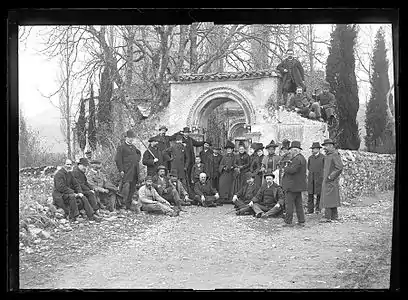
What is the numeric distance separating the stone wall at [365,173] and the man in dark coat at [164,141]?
84.7 inches

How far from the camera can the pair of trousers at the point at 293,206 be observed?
23.3 ft

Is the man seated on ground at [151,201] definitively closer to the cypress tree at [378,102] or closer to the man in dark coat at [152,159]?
the man in dark coat at [152,159]

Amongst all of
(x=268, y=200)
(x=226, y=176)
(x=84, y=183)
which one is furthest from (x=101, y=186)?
(x=268, y=200)

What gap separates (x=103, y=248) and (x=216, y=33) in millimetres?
2979

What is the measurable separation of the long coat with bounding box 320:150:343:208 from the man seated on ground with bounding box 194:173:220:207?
4.36 feet

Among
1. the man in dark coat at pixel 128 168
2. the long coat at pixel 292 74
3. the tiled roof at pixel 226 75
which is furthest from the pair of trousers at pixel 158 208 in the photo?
the long coat at pixel 292 74

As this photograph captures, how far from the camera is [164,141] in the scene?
24.2ft

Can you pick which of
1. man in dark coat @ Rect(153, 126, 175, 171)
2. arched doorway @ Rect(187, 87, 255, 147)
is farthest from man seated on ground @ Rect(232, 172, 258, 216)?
man in dark coat @ Rect(153, 126, 175, 171)

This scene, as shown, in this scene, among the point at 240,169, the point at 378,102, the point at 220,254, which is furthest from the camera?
the point at 240,169

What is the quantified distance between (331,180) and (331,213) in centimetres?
41

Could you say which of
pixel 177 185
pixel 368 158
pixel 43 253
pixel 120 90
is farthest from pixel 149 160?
pixel 368 158

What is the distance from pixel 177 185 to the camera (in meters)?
7.34

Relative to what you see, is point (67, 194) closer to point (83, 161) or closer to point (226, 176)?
point (83, 161)

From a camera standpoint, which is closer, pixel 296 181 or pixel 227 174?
pixel 296 181
